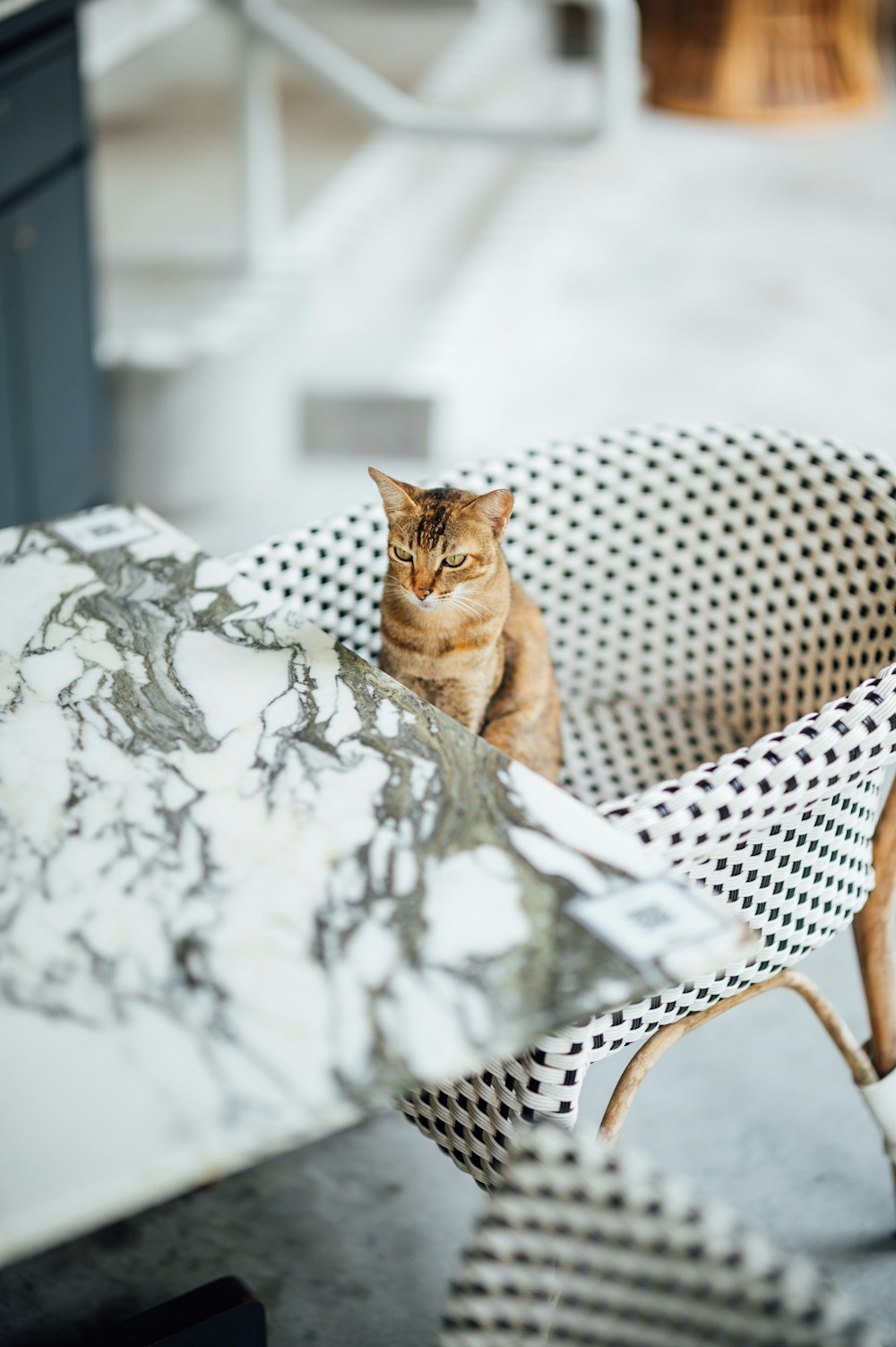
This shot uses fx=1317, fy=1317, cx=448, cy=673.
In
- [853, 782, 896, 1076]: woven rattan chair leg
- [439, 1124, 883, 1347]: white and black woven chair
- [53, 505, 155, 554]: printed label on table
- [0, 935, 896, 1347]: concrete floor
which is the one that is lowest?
[0, 935, 896, 1347]: concrete floor

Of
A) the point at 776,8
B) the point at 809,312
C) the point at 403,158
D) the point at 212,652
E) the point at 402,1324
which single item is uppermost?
the point at 776,8

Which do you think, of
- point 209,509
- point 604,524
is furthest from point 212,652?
point 209,509

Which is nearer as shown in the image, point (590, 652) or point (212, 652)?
point (212, 652)

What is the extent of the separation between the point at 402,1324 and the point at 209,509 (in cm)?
184

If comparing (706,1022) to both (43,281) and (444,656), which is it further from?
(43,281)

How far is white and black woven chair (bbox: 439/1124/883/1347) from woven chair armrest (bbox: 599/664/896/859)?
31 cm

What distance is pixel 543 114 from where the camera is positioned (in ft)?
14.9

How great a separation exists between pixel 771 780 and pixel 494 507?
1.13 ft

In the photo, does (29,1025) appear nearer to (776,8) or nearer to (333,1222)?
(333,1222)

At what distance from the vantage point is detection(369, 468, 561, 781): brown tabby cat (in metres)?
1.17

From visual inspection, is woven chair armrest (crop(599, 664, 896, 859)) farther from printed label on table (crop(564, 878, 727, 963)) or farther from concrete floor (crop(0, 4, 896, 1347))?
concrete floor (crop(0, 4, 896, 1347))

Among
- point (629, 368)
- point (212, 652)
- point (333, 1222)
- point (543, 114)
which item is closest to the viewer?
point (212, 652)

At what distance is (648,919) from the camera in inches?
34.4

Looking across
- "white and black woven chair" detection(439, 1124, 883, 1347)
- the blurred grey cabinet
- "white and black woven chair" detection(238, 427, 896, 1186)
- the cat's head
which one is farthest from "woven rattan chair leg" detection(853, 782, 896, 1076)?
the blurred grey cabinet
